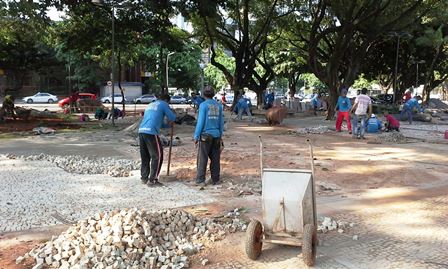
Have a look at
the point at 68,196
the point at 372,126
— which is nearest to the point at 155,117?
the point at 68,196

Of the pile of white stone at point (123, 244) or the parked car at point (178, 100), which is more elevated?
the parked car at point (178, 100)

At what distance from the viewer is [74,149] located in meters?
13.0

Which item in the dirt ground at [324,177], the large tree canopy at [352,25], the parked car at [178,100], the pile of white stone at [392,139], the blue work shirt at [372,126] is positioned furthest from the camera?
the parked car at [178,100]

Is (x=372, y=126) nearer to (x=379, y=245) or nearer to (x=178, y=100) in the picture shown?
(x=379, y=245)

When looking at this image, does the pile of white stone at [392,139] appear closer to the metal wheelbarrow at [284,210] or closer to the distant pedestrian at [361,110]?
the distant pedestrian at [361,110]

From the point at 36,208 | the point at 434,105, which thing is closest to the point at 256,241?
the point at 36,208

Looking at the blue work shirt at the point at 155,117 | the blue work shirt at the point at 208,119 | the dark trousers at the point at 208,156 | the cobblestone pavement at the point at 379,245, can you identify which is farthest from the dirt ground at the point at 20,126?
the cobblestone pavement at the point at 379,245

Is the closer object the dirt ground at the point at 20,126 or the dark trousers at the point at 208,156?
the dark trousers at the point at 208,156

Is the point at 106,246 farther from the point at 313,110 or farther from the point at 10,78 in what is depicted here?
the point at 10,78

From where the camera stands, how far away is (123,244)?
16.4 ft

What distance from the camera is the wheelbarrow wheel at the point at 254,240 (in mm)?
4996

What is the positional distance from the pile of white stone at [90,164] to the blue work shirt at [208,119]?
1836 millimetres

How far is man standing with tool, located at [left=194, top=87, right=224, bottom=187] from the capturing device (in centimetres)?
854

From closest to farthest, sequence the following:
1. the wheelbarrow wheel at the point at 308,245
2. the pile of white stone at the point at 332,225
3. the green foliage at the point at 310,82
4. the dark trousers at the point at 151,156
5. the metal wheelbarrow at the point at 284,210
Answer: the wheelbarrow wheel at the point at 308,245, the metal wheelbarrow at the point at 284,210, the pile of white stone at the point at 332,225, the dark trousers at the point at 151,156, the green foliage at the point at 310,82
